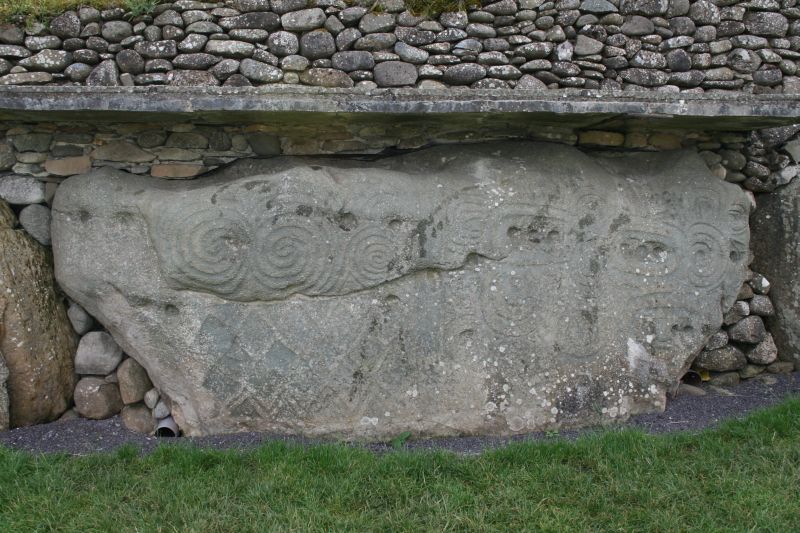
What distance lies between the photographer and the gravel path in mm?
4203

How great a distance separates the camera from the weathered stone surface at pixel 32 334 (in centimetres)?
430

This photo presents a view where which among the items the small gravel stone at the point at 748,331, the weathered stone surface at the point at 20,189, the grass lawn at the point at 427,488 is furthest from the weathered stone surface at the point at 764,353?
the weathered stone surface at the point at 20,189

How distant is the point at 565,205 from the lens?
464 cm

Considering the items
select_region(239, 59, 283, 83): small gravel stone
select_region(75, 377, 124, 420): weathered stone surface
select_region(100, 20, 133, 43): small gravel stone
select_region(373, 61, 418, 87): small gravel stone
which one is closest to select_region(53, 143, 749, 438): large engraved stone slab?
select_region(75, 377, 124, 420): weathered stone surface

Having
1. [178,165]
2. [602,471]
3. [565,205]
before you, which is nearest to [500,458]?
[602,471]

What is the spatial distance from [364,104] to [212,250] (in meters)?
1.29

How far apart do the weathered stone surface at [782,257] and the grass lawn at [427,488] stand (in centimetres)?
151

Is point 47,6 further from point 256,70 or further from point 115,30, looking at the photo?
point 256,70

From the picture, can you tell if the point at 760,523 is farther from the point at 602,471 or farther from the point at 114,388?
the point at 114,388

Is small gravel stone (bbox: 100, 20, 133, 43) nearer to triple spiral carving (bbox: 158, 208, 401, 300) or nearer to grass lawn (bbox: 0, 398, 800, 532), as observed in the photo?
triple spiral carving (bbox: 158, 208, 401, 300)

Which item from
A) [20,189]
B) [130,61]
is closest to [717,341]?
[130,61]

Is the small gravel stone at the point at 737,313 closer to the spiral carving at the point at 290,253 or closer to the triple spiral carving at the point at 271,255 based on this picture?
the triple spiral carving at the point at 271,255

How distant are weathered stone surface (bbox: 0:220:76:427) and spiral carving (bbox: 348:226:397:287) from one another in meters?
2.00

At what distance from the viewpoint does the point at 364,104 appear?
3936 mm
